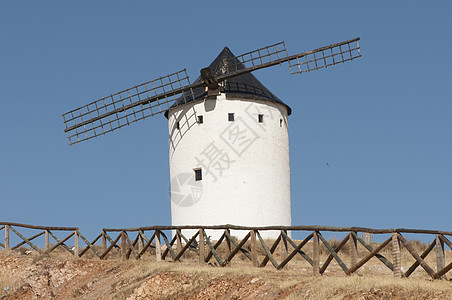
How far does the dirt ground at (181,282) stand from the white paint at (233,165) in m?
6.39

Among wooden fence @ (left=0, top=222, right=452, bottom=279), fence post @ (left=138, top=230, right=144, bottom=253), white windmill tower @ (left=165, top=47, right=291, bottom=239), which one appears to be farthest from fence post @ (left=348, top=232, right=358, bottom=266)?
white windmill tower @ (left=165, top=47, right=291, bottom=239)

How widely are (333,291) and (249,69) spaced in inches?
681

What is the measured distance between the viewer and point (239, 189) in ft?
91.9

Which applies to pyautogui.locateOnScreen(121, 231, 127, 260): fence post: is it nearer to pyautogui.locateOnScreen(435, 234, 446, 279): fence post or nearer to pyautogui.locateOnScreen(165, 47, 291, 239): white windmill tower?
pyautogui.locateOnScreen(165, 47, 291, 239): white windmill tower

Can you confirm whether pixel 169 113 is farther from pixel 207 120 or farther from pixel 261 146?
pixel 261 146

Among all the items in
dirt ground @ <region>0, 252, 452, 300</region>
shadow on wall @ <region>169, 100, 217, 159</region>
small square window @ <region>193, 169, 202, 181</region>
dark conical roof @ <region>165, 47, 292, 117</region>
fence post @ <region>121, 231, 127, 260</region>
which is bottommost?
dirt ground @ <region>0, 252, 452, 300</region>

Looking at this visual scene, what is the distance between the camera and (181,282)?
653 inches

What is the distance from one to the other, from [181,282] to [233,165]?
1188 cm

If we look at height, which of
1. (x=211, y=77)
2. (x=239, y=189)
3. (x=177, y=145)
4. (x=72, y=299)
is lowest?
(x=72, y=299)

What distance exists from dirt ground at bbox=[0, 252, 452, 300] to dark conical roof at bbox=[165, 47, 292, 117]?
9331 millimetres

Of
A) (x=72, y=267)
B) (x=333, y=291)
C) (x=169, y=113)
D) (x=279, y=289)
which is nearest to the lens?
(x=333, y=291)

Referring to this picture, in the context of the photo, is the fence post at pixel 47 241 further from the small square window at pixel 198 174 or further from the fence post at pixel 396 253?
the fence post at pixel 396 253

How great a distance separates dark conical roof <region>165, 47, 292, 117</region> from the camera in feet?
94.2

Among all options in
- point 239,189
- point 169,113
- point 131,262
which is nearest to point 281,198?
point 239,189
